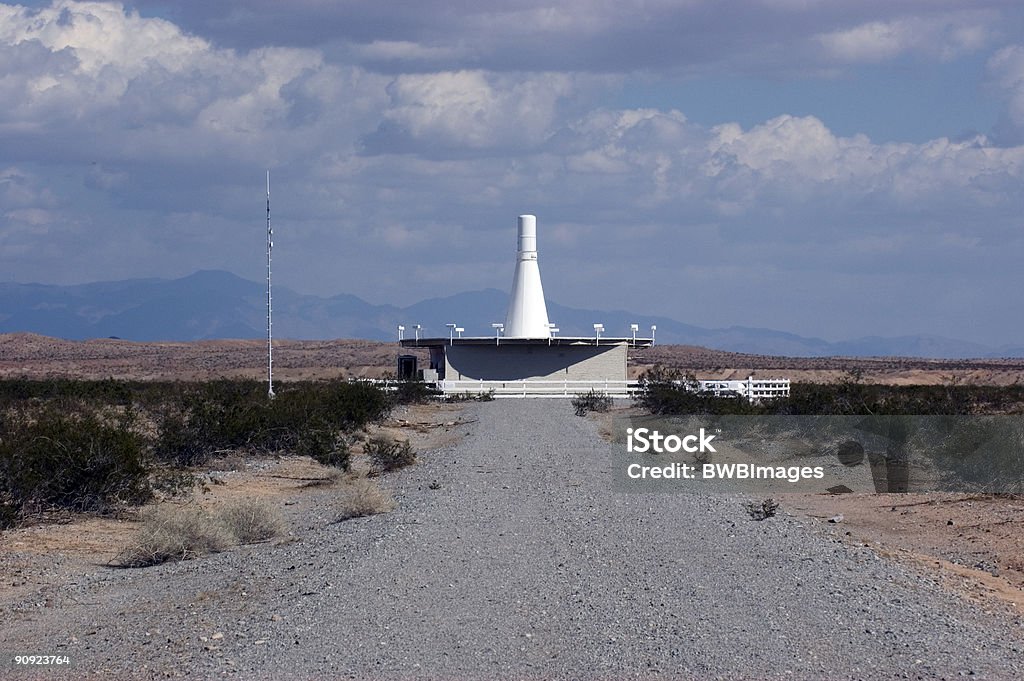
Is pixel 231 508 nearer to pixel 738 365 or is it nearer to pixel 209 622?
pixel 209 622

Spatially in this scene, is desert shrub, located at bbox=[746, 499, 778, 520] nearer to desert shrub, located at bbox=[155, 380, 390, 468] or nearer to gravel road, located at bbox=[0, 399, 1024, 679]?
gravel road, located at bbox=[0, 399, 1024, 679]

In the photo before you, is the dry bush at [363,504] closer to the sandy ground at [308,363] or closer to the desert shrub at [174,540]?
the desert shrub at [174,540]

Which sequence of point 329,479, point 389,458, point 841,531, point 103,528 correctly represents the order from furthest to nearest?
1. point 389,458
2. point 329,479
3. point 103,528
4. point 841,531

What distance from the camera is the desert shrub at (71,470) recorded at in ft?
46.5

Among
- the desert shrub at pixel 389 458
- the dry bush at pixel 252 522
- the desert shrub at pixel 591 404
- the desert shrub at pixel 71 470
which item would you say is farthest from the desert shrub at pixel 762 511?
the desert shrub at pixel 591 404

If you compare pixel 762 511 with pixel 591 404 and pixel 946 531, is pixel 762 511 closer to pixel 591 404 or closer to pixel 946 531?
pixel 946 531

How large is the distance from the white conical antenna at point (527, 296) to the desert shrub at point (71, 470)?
27.4 m

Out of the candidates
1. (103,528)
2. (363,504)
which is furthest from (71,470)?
(363,504)

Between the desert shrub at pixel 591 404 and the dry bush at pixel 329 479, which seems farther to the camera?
the desert shrub at pixel 591 404

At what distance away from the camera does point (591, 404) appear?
1300 inches

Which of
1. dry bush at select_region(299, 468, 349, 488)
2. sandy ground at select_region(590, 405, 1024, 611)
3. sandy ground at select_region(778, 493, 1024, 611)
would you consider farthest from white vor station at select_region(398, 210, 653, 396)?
sandy ground at select_region(778, 493, 1024, 611)

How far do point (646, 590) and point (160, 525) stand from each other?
5099 millimetres

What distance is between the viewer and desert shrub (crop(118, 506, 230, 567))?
1109 centimetres

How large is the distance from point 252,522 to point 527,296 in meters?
30.8
